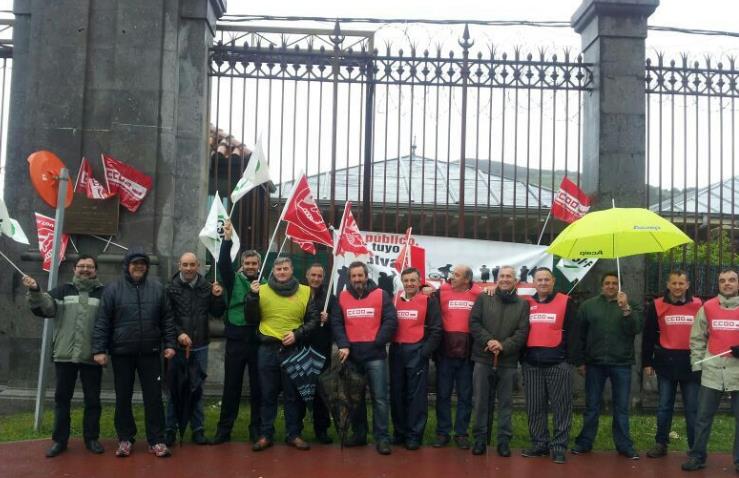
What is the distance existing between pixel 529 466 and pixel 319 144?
461 cm

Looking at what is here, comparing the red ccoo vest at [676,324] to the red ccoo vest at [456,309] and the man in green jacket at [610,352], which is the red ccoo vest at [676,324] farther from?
the red ccoo vest at [456,309]

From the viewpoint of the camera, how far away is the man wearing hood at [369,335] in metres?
6.88

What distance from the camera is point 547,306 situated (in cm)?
676

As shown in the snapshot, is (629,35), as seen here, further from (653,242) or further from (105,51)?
(105,51)

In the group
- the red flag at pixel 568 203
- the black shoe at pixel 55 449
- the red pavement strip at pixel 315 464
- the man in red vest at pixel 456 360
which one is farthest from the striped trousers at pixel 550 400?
the black shoe at pixel 55 449

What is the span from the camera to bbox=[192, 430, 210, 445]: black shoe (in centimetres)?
693

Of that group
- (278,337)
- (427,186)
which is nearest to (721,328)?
(278,337)

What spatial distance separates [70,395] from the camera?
656 cm

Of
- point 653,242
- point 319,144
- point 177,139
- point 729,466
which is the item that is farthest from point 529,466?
point 177,139

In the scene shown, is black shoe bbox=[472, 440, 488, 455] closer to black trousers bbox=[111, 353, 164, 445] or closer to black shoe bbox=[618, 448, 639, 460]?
black shoe bbox=[618, 448, 639, 460]

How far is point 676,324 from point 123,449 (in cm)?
506

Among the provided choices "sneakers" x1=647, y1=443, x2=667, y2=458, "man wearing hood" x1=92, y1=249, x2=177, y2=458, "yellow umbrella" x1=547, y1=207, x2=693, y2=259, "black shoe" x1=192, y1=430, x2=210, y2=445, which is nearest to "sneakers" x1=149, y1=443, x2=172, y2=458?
"man wearing hood" x1=92, y1=249, x2=177, y2=458

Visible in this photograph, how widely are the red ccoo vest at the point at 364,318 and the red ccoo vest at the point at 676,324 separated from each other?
2.64 meters

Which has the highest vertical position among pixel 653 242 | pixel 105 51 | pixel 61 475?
pixel 105 51
